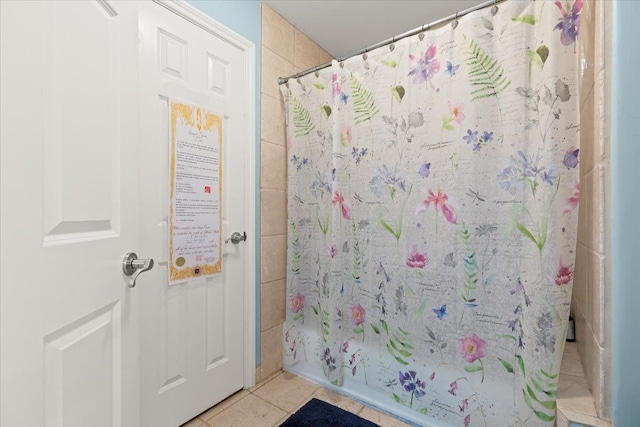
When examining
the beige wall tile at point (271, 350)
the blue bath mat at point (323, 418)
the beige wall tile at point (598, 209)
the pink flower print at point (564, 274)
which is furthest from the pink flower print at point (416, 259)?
the beige wall tile at point (271, 350)

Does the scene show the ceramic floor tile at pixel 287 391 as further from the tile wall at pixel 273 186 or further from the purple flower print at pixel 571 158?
the purple flower print at pixel 571 158

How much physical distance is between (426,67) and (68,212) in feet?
4.58

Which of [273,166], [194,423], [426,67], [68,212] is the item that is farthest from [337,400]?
[426,67]

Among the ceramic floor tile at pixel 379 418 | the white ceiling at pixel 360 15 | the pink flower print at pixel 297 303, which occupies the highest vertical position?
the white ceiling at pixel 360 15

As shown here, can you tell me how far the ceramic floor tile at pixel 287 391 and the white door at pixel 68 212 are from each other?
84 centimetres

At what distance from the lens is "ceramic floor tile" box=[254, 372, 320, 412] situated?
5.09 ft

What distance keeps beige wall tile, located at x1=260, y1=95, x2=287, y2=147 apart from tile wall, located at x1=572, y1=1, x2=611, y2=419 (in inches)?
56.5

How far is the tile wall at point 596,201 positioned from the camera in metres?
0.79

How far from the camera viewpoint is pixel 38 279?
557mm

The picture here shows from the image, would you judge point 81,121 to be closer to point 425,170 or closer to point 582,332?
point 425,170

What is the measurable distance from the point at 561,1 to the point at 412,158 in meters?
0.71

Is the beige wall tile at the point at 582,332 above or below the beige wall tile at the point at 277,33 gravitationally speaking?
below

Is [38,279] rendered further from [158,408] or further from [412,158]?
[412,158]

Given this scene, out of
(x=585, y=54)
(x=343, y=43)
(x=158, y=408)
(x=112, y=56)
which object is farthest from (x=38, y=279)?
(x=343, y=43)
